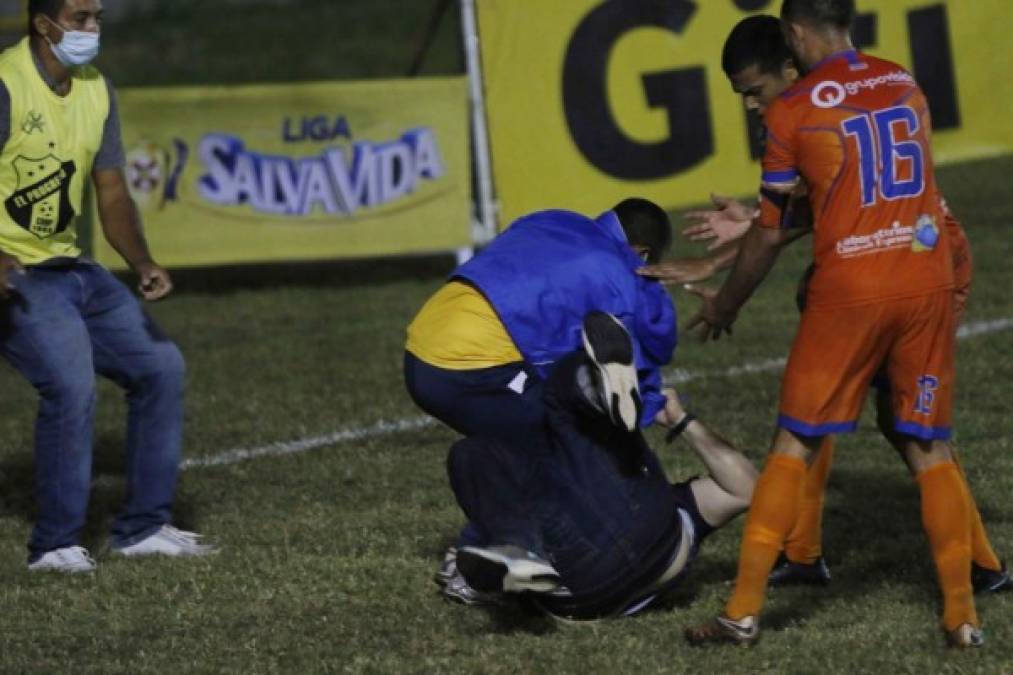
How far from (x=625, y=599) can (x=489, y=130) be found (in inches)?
269

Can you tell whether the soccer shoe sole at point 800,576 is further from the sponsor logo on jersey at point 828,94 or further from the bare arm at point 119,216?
the bare arm at point 119,216

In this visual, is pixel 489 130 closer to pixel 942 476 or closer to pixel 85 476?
pixel 85 476

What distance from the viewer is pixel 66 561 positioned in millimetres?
7586

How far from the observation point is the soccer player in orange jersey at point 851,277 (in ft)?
19.6

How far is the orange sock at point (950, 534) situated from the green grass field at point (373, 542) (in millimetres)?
138

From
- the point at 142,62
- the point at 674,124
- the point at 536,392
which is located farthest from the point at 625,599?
the point at 142,62

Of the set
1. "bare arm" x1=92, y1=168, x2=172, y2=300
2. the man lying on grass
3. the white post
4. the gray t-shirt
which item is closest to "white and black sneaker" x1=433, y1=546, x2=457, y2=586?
the man lying on grass

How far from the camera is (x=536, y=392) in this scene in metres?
6.81

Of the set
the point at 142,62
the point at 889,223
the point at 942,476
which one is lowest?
the point at 142,62

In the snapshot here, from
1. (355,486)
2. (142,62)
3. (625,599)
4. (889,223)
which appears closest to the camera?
(889,223)

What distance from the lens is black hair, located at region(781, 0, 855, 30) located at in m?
6.06

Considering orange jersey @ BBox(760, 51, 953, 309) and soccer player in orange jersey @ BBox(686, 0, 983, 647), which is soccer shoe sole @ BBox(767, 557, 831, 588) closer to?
soccer player in orange jersey @ BBox(686, 0, 983, 647)

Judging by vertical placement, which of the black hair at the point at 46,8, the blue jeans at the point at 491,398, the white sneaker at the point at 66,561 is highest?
the black hair at the point at 46,8

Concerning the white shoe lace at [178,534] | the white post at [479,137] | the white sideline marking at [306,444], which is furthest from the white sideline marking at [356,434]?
the white post at [479,137]
